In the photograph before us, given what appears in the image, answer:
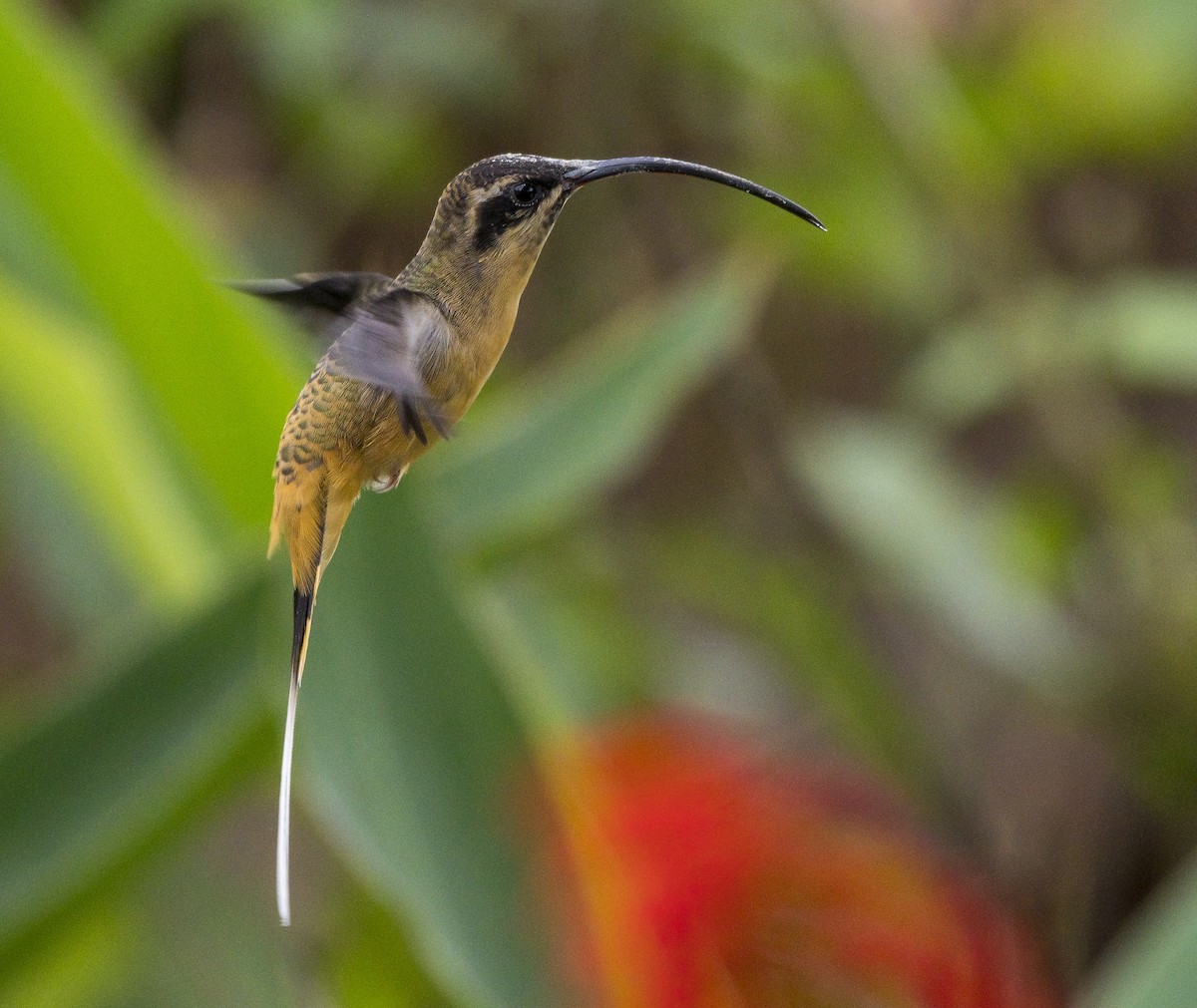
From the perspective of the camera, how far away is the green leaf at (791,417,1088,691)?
1.12 metres

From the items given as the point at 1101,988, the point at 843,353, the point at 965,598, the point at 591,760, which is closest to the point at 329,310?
the point at 591,760

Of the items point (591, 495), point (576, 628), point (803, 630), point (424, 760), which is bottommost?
point (803, 630)

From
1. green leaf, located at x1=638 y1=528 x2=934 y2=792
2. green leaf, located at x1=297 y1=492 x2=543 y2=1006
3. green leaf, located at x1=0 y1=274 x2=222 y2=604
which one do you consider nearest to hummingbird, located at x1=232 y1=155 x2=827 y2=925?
green leaf, located at x1=297 y1=492 x2=543 y2=1006

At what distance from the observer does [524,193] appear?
0.13m

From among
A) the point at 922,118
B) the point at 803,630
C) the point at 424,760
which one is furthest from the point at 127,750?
the point at 803,630

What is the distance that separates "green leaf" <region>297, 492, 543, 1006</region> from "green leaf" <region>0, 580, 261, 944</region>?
3 centimetres

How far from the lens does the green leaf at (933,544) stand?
1122mm

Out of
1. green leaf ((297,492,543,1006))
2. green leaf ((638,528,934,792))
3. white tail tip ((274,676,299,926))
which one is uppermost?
white tail tip ((274,676,299,926))

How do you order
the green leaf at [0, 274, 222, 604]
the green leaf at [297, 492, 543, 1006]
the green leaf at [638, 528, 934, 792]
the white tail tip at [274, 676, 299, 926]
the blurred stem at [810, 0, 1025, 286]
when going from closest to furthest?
the white tail tip at [274, 676, 299, 926]
the green leaf at [297, 492, 543, 1006]
the green leaf at [0, 274, 222, 604]
the blurred stem at [810, 0, 1025, 286]
the green leaf at [638, 528, 934, 792]

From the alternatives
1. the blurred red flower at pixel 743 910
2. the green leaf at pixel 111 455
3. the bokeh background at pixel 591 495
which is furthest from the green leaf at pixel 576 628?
the blurred red flower at pixel 743 910

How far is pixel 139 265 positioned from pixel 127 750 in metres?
0.13

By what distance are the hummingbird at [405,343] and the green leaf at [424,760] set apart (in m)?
0.18

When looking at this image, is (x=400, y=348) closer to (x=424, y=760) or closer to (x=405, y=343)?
(x=405, y=343)

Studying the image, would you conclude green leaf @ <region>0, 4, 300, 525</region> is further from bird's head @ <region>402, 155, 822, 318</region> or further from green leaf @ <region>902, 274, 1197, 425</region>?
green leaf @ <region>902, 274, 1197, 425</region>
